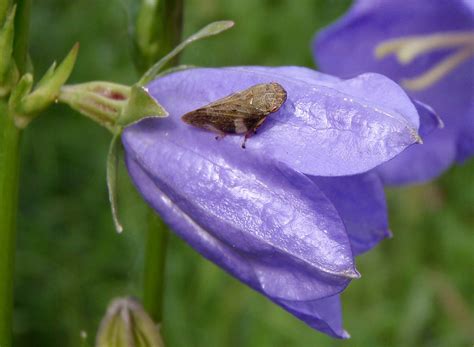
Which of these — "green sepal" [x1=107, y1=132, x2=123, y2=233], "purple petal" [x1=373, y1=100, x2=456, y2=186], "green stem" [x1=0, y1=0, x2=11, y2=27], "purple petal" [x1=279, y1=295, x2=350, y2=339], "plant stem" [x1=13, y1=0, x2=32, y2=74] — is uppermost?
"green stem" [x1=0, y1=0, x2=11, y2=27]

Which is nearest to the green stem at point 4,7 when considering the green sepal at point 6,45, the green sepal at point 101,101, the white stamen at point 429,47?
the green sepal at point 6,45

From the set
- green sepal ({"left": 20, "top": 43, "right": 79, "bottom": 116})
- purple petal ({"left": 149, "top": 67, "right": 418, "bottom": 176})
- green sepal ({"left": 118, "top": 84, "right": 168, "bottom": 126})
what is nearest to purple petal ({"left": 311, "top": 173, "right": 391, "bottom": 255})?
purple petal ({"left": 149, "top": 67, "right": 418, "bottom": 176})

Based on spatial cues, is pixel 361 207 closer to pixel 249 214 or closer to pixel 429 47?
pixel 249 214

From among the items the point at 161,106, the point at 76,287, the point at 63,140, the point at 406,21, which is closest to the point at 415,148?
the point at 406,21

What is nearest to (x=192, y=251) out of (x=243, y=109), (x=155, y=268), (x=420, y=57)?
(x=420, y=57)

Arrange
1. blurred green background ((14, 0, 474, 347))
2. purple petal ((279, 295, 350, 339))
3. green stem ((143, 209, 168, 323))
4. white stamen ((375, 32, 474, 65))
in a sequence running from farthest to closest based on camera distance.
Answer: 1. blurred green background ((14, 0, 474, 347))
2. white stamen ((375, 32, 474, 65))
3. green stem ((143, 209, 168, 323))
4. purple petal ((279, 295, 350, 339))

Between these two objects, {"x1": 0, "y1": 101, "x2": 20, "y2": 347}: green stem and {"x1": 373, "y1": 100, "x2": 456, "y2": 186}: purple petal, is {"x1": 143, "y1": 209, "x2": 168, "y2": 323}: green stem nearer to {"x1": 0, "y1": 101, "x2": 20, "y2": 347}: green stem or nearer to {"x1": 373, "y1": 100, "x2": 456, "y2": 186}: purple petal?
{"x1": 0, "y1": 101, "x2": 20, "y2": 347}: green stem

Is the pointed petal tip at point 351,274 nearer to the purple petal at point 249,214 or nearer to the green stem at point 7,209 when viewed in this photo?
the purple petal at point 249,214
